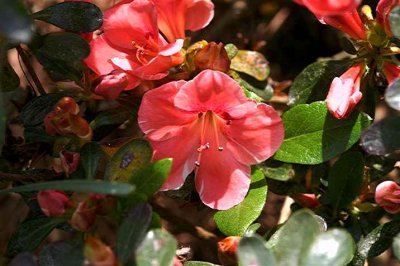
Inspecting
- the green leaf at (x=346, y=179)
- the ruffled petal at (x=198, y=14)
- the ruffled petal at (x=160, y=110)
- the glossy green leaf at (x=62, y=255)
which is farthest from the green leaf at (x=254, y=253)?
the ruffled petal at (x=198, y=14)

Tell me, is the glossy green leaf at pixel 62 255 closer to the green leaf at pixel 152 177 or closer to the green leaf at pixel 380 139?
the green leaf at pixel 152 177

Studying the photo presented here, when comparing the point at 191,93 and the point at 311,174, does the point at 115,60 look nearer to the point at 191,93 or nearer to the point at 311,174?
the point at 191,93

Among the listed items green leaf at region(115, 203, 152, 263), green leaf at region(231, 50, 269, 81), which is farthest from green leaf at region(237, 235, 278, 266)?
green leaf at region(231, 50, 269, 81)

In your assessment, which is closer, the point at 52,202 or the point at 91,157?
the point at 52,202

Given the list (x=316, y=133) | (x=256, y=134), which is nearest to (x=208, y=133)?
(x=256, y=134)

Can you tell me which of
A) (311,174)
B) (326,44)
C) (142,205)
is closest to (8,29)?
(142,205)

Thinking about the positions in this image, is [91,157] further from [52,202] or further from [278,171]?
[278,171]

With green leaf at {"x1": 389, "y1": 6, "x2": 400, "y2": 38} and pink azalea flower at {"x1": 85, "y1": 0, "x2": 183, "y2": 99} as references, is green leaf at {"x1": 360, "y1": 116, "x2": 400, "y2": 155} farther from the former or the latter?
pink azalea flower at {"x1": 85, "y1": 0, "x2": 183, "y2": 99}
